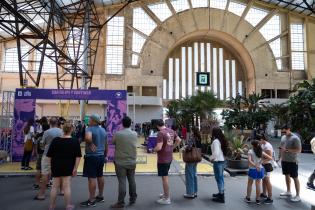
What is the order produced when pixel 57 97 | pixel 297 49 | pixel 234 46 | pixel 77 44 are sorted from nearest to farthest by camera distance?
1. pixel 57 97
2. pixel 77 44
3. pixel 297 49
4. pixel 234 46

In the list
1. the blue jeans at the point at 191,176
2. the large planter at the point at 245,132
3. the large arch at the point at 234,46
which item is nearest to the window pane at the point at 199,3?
the large arch at the point at 234,46

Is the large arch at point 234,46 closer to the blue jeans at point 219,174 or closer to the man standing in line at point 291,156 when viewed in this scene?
the man standing in line at point 291,156

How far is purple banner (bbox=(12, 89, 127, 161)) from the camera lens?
36.4ft

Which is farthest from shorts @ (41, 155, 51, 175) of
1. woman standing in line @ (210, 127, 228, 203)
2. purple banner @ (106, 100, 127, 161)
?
purple banner @ (106, 100, 127, 161)

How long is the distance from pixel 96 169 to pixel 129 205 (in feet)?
3.06

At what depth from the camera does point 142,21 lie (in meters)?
35.5

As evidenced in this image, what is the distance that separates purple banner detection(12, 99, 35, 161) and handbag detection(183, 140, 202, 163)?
7.23 m

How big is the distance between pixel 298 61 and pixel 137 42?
20.5 meters

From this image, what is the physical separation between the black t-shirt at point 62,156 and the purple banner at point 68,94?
6.57 metres

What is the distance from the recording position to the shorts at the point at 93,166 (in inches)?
214

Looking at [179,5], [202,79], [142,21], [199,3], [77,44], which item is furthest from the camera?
[199,3]

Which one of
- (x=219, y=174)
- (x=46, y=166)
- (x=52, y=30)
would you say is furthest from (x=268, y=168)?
(x=52, y=30)

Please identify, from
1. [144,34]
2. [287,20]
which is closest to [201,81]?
[144,34]

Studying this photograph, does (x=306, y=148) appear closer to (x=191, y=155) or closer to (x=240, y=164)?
(x=240, y=164)
